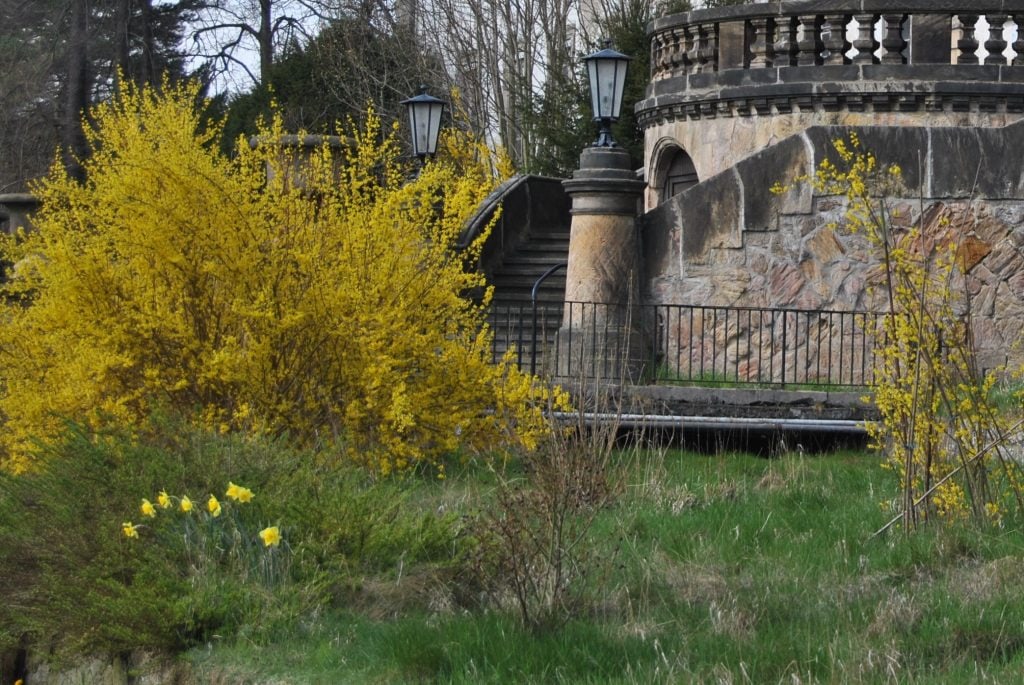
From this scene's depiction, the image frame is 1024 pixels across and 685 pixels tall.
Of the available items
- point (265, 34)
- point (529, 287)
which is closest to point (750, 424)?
point (529, 287)

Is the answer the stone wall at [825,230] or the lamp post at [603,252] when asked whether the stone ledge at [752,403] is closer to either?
the lamp post at [603,252]

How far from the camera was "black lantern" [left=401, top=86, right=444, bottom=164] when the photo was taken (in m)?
16.9

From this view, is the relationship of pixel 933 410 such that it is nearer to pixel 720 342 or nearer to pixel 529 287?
pixel 720 342

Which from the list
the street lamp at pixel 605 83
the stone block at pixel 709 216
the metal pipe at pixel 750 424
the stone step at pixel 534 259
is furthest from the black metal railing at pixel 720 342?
the stone step at pixel 534 259

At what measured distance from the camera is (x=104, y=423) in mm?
8508

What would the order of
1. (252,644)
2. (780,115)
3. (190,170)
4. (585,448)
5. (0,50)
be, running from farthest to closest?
(0,50) < (780,115) < (190,170) < (585,448) < (252,644)

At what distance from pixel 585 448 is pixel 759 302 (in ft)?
25.1

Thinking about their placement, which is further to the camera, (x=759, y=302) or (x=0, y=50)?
(x=0, y=50)

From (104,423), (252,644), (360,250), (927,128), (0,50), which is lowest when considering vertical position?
(252,644)

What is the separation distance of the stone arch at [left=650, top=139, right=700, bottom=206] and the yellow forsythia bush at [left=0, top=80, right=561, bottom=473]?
920 cm

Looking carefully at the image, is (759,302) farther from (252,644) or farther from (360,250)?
(252,644)

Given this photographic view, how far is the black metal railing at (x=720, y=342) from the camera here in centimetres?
1388

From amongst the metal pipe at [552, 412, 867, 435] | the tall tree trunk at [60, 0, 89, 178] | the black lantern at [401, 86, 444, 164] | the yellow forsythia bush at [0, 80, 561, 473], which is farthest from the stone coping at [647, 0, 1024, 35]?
the tall tree trunk at [60, 0, 89, 178]

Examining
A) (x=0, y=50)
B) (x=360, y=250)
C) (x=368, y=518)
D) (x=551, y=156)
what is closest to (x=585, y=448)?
(x=368, y=518)
